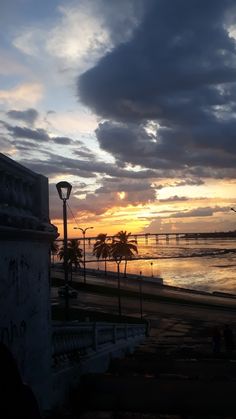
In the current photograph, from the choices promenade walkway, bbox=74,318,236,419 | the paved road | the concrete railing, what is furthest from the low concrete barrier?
the paved road

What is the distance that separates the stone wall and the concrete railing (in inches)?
33.1

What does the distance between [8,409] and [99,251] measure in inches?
3568

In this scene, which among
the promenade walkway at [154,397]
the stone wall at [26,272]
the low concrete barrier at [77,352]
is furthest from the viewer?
the low concrete barrier at [77,352]

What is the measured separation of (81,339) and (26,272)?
3.73m

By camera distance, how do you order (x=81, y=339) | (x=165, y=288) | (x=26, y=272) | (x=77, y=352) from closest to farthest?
(x=26, y=272)
(x=77, y=352)
(x=81, y=339)
(x=165, y=288)

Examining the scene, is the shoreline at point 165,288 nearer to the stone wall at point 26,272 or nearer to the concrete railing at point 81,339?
the concrete railing at point 81,339

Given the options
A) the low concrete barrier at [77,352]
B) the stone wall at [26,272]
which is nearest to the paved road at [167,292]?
the low concrete barrier at [77,352]

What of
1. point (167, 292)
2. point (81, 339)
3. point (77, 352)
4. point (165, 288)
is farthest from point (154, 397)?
point (165, 288)

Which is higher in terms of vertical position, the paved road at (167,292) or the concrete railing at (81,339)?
the concrete railing at (81,339)

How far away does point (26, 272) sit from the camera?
7.29 metres

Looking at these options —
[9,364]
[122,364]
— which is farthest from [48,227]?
[122,364]

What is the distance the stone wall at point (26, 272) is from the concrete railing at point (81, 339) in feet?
2.76

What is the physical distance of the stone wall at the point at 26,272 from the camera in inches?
256

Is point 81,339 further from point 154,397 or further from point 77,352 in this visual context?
point 154,397
